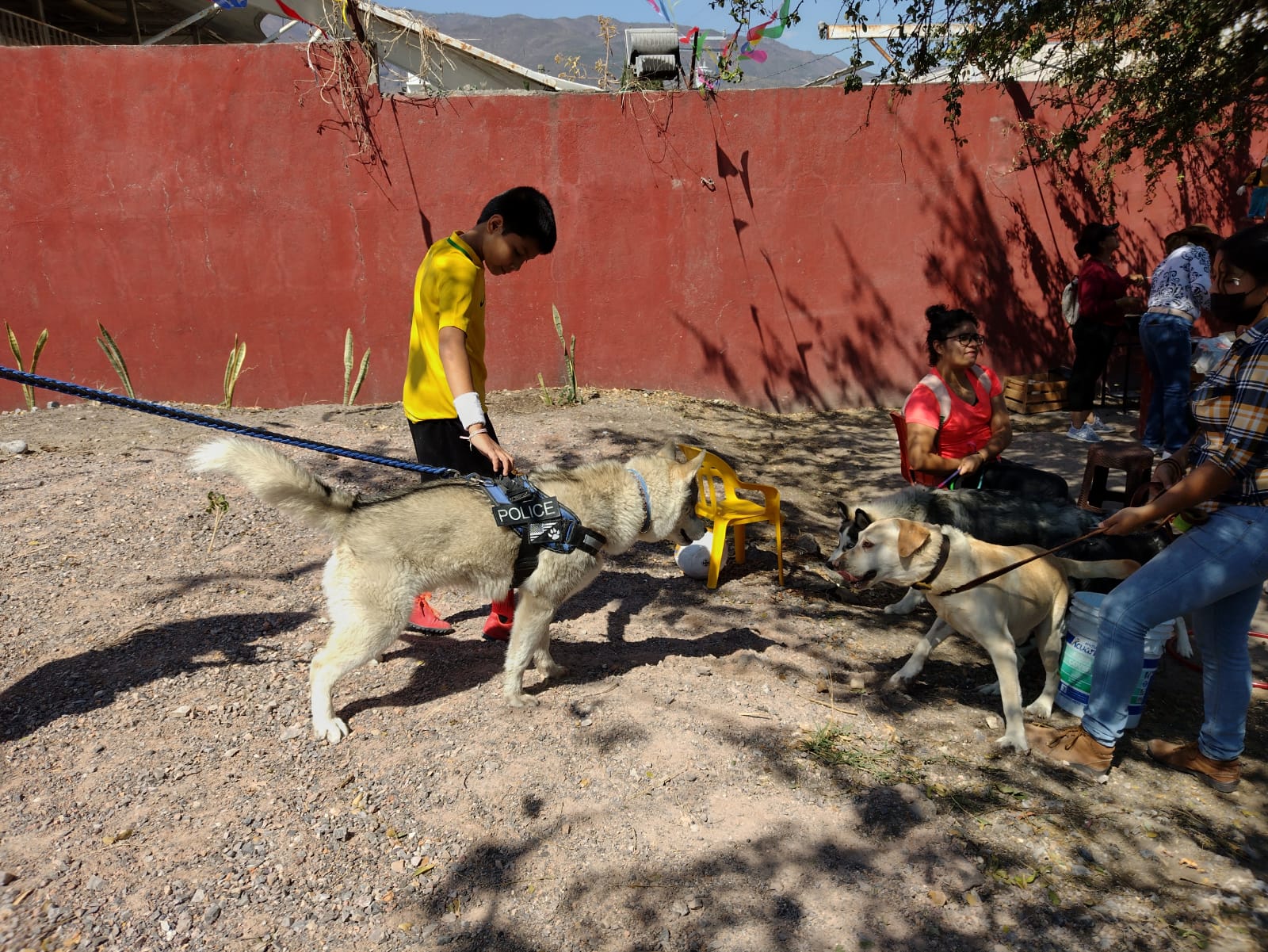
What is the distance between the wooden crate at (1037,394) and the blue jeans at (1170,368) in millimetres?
2381

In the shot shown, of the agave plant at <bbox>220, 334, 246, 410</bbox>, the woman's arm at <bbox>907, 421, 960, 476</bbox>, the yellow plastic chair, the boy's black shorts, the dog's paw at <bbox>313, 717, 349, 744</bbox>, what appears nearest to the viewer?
the dog's paw at <bbox>313, 717, 349, 744</bbox>

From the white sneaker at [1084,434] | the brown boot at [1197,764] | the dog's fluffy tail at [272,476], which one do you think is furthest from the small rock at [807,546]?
the white sneaker at [1084,434]

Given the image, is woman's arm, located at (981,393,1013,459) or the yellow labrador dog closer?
the yellow labrador dog

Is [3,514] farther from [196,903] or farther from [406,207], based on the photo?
[406,207]

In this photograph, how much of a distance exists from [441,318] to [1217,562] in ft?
10.4

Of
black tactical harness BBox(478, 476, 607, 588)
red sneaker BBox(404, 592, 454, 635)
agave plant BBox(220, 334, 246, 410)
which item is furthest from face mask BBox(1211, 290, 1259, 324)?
agave plant BBox(220, 334, 246, 410)

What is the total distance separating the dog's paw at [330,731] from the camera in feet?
11.1

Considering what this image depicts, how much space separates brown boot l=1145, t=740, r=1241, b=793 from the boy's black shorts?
A: 10.6 feet

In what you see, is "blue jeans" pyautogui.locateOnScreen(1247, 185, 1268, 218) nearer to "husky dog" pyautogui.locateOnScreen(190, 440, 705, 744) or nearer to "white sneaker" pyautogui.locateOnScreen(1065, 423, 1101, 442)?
"white sneaker" pyautogui.locateOnScreen(1065, 423, 1101, 442)

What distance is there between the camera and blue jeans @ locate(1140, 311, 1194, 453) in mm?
6539

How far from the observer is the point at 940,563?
349 centimetres

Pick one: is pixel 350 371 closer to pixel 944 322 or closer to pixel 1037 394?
pixel 944 322

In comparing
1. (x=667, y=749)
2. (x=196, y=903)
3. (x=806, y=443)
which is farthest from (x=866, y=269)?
(x=196, y=903)

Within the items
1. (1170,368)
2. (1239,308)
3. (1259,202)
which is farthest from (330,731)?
(1259,202)
